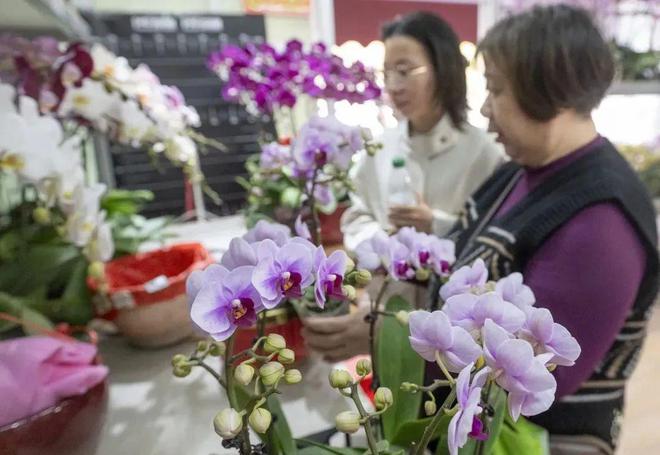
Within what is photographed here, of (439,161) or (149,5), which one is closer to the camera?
Answer: (439,161)

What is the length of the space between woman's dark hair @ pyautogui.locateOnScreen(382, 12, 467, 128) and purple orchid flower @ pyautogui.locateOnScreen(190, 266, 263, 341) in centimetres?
90

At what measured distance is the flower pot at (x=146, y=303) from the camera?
2.69 ft

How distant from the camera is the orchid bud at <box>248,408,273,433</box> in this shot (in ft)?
0.93

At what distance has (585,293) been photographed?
63 cm

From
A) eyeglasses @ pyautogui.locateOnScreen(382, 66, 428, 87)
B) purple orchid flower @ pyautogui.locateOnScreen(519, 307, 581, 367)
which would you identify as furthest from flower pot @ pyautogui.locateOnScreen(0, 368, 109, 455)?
eyeglasses @ pyautogui.locateOnScreen(382, 66, 428, 87)

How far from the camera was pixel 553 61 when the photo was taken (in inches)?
27.7

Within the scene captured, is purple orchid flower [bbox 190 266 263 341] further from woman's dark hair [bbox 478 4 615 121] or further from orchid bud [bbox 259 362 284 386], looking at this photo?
woman's dark hair [bbox 478 4 615 121]

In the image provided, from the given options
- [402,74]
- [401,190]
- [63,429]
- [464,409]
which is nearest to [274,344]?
[464,409]

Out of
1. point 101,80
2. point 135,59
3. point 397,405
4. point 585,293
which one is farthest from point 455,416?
point 135,59

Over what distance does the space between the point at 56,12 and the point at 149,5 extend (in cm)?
108

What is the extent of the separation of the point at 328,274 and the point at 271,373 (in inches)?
2.7

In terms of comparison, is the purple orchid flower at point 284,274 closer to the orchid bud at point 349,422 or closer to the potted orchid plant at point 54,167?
the orchid bud at point 349,422

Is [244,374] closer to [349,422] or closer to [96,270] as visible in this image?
[349,422]

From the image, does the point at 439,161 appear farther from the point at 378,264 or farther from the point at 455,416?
the point at 455,416
